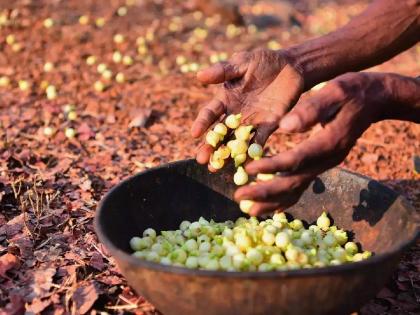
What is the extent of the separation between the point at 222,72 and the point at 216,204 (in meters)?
0.85

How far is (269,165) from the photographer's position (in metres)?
2.64

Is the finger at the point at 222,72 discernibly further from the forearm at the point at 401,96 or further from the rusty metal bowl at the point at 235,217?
the forearm at the point at 401,96

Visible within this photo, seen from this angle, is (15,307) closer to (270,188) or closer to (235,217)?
(235,217)

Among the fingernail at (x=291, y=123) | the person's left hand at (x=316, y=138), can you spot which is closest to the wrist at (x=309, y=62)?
the person's left hand at (x=316, y=138)

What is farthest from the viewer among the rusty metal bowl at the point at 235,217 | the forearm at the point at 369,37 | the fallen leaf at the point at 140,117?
the fallen leaf at the point at 140,117

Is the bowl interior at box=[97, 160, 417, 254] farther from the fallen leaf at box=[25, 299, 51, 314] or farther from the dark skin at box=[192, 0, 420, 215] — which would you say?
the fallen leaf at box=[25, 299, 51, 314]

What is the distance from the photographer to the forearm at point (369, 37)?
4.20 meters

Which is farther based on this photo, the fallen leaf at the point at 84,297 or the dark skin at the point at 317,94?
the fallen leaf at the point at 84,297

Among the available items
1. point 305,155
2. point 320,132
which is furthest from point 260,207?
point 320,132

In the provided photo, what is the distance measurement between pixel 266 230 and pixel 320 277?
2.62ft

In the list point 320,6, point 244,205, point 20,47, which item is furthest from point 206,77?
point 320,6

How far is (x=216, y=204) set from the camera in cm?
383

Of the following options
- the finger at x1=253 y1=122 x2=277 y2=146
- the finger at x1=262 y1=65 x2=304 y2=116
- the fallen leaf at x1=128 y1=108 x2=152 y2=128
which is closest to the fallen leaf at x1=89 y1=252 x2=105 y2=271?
the finger at x1=253 y1=122 x2=277 y2=146

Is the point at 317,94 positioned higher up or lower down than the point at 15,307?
higher up
